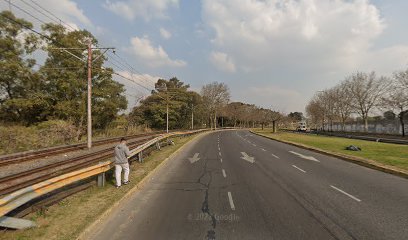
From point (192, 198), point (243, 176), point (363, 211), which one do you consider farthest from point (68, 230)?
point (243, 176)

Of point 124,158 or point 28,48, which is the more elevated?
point 28,48

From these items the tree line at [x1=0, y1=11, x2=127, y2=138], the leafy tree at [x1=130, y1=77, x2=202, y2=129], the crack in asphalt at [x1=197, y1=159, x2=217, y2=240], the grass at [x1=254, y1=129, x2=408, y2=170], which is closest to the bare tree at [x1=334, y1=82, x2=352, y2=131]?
the leafy tree at [x1=130, y1=77, x2=202, y2=129]

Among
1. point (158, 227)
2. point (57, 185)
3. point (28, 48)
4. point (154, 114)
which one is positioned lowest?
point (158, 227)

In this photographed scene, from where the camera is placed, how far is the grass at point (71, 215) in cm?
653

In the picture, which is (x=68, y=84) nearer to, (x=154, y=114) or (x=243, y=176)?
(x=243, y=176)

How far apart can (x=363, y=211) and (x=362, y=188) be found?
3259mm

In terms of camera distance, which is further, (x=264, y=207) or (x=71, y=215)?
(x=264, y=207)

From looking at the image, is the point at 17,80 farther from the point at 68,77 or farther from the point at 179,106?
the point at 179,106

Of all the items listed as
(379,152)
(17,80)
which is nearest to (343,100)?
(379,152)

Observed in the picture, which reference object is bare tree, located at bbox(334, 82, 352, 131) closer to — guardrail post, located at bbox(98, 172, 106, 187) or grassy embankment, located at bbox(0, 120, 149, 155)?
grassy embankment, located at bbox(0, 120, 149, 155)

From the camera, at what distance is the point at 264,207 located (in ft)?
28.7

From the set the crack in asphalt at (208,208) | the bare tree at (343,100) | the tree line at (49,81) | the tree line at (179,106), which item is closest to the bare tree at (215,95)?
the tree line at (179,106)

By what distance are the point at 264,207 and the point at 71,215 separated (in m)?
5.08

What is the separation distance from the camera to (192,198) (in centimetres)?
992
